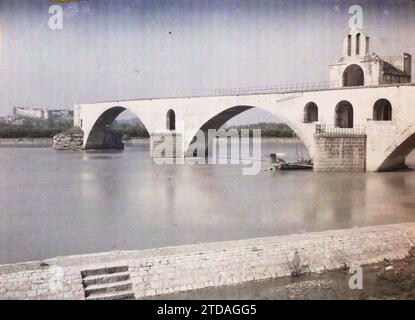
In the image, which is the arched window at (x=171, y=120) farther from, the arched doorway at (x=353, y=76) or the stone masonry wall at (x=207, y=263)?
the stone masonry wall at (x=207, y=263)

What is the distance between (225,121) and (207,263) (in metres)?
20.5

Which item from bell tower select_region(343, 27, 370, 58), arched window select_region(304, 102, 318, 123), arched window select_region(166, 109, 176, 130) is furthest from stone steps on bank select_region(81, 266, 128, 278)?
arched window select_region(166, 109, 176, 130)

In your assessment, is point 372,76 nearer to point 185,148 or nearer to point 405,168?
point 405,168

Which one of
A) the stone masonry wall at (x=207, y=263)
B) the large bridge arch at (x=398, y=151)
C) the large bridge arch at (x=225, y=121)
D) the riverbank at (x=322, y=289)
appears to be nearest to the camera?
the stone masonry wall at (x=207, y=263)

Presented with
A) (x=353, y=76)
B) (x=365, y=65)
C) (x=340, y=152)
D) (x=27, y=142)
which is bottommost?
(x=340, y=152)

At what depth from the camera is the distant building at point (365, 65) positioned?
1862 cm

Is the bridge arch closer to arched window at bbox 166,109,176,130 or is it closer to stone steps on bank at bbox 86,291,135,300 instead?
arched window at bbox 166,109,176,130

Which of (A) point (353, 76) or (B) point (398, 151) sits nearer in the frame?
(B) point (398, 151)

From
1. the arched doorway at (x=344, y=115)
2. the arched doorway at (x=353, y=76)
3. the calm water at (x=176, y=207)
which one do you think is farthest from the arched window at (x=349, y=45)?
the calm water at (x=176, y=207)

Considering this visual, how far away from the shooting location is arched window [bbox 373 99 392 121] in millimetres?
17212

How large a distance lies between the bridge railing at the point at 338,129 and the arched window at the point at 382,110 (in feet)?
1.91

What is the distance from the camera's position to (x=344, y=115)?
18.8 meters

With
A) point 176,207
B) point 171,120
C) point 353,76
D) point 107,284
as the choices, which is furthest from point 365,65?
point 107,284

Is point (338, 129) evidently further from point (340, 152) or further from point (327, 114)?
point (340, 152)
